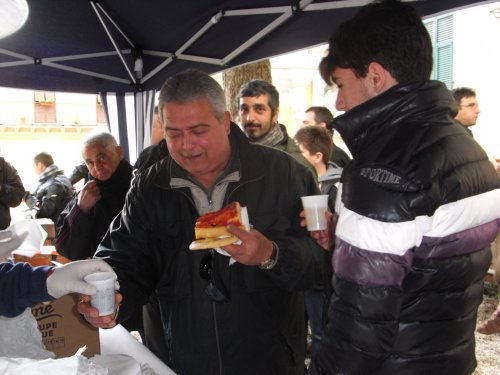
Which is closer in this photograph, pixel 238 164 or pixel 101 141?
pixel 238 164

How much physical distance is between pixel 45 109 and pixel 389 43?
1129 inches

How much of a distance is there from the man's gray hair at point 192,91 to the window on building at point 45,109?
27.6 m

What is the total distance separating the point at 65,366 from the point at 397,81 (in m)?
1.33

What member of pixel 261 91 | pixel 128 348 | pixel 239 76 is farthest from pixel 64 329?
pixel 239 76

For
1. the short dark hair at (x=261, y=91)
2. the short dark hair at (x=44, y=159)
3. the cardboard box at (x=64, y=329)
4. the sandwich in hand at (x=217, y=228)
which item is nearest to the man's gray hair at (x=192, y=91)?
the sandwich in hand at (x=217, y=228)

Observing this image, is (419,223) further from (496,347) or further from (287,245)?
(496,347)

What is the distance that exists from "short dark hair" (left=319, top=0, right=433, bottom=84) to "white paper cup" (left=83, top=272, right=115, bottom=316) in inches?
44.7

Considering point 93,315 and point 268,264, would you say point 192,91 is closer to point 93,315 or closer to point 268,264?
point 268,264

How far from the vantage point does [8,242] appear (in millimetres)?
1388

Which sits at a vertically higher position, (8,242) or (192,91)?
(192,91)

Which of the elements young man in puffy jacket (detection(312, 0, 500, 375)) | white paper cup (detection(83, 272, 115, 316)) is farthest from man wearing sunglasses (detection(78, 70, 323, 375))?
young man in puffy jacket (detection(312, 0, 500, 375))

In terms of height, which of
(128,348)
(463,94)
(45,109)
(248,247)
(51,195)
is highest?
(45,109)

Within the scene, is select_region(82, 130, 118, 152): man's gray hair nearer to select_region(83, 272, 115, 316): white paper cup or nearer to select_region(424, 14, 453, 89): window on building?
select_region(83, 272, 115, 316): white paper cup

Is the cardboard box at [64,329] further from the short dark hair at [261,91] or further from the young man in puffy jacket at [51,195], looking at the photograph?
the young man in puffy jacket at [51,195]
